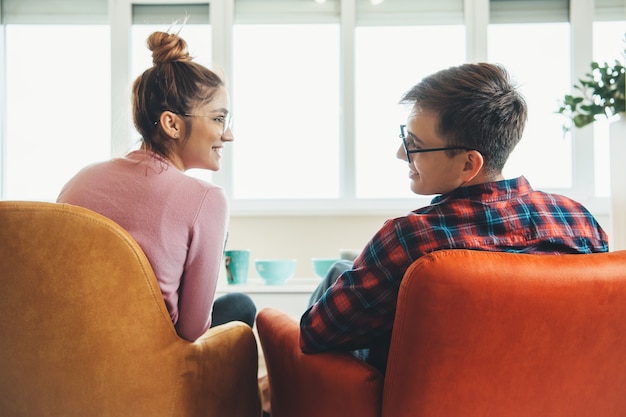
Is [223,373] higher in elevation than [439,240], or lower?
lower

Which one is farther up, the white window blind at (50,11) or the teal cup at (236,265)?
the white window blind at (50,11)

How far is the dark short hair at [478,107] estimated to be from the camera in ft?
3.53

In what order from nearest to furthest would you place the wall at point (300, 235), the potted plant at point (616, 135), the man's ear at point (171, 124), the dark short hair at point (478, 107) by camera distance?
the dark short hair at point (478, 107) < the man's ear at point (171, 124) < the potted plant at point (616, 135) < the wall at point (300, 235)

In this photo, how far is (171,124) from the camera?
147 centimetres

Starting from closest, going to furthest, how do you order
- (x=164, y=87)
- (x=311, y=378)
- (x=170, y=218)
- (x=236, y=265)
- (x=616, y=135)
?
1. (x=311, y=378)
2. (x=170, y=218)
3. (x=164, y=87)
4. (x=616, y=135)
5. (x=236, y=265)

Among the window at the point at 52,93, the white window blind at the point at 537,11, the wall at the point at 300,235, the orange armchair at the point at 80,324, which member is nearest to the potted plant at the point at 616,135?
the white window blind at the point at 537,11

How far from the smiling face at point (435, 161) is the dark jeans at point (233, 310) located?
69 centimetres

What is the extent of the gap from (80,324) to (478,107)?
2.80ft

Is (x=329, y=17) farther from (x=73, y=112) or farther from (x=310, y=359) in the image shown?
(x=310, y=359)

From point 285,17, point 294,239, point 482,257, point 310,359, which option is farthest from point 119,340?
point 285,17

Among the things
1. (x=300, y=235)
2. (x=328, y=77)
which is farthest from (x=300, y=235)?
(x=328, y=77)

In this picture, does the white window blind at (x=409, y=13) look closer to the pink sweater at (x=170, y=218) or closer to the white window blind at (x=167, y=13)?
the white window blind at (x=167, y=13)

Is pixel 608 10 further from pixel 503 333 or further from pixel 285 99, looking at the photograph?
pixel 503 333

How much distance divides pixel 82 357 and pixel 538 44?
3.19 meters
